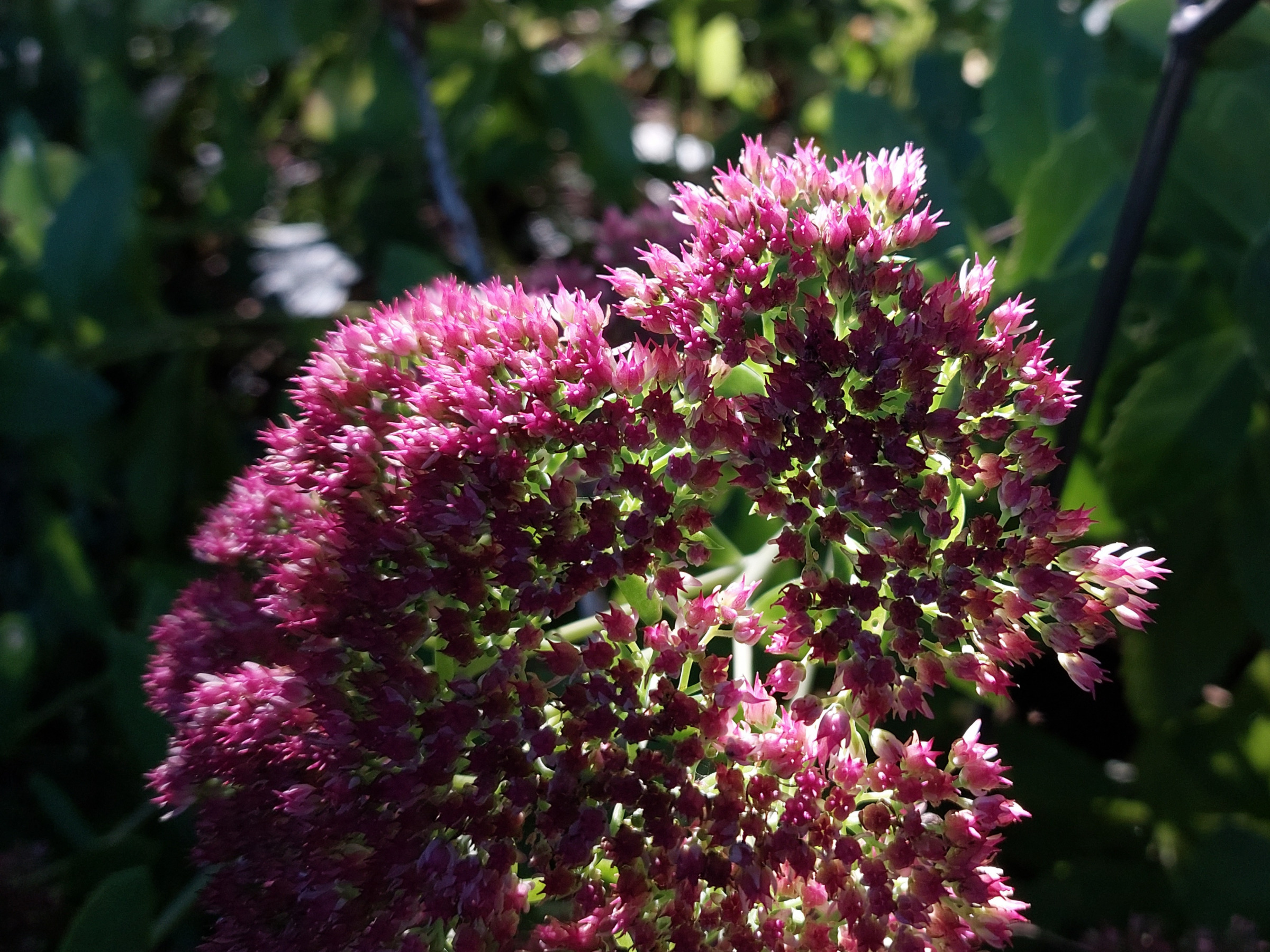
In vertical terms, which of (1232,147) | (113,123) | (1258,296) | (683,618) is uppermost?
(113,123)

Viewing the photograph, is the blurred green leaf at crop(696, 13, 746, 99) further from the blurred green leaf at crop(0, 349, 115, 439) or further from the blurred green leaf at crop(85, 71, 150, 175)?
the blurred green leaf at crop(0, 349, 115, 439)

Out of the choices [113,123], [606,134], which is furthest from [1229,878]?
[113,123]

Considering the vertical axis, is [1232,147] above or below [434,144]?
below

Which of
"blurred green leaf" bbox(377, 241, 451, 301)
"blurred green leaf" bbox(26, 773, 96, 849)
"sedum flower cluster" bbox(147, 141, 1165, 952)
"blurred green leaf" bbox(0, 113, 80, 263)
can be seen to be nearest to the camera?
"sedum flower cluster" bbox(147, 141, 1165, 952)

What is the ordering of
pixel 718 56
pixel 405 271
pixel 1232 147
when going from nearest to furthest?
pixel 1232 147
pixel 405 271
pixel 718 56

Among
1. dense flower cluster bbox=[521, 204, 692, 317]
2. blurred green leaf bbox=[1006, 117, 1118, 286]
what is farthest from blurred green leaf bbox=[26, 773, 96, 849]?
blurred green leaf bbox=[1006, 117, 1118, 286]

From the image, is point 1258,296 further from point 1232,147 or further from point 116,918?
point 116,918
